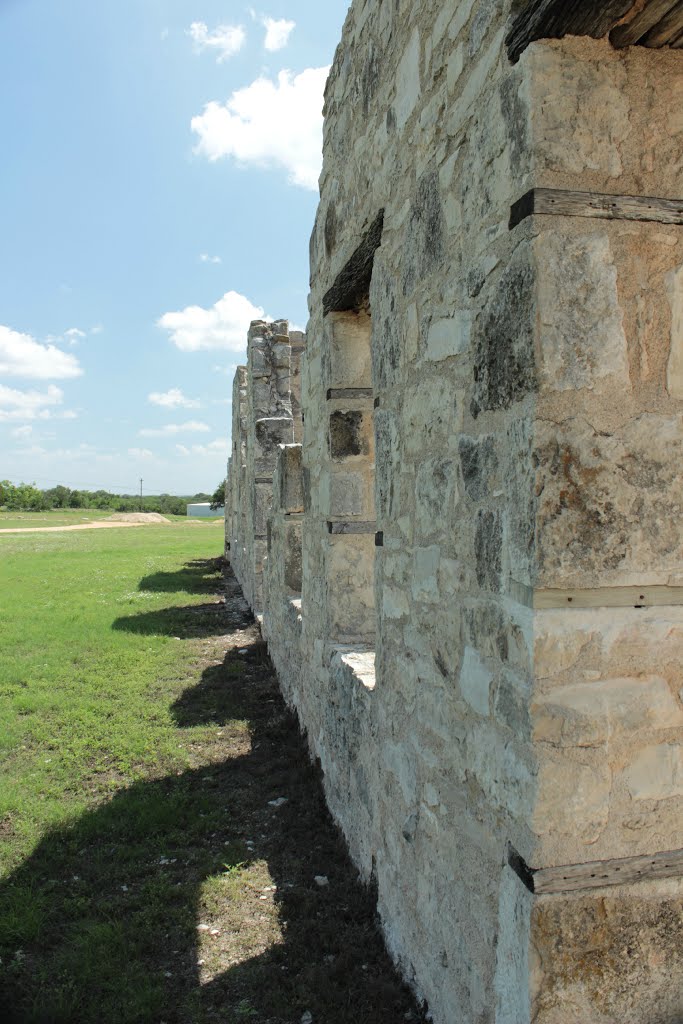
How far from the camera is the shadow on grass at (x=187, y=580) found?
544 inches

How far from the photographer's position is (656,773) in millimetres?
1740

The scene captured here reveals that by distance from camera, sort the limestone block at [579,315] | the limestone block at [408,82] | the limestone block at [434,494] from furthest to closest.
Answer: the limestone block at [408,82] < the limestone block at [434,494] < the limestone block at [579,315]

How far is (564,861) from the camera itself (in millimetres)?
1705

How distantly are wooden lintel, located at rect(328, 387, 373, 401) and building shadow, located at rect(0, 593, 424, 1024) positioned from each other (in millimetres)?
2346

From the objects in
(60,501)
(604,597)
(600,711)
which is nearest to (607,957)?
(600,711)

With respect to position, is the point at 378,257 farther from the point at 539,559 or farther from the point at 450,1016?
the point at 450,1016

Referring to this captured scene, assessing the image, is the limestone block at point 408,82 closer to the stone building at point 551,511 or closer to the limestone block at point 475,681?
the stone building at point 551,511

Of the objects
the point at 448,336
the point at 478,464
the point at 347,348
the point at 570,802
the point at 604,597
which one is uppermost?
the point at 347,348

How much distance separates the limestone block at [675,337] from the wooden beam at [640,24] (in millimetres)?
529

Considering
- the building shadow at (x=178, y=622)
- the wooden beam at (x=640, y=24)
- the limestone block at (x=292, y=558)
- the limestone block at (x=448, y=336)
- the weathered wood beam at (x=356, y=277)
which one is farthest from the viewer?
the building shadow at (x=178, y=622)

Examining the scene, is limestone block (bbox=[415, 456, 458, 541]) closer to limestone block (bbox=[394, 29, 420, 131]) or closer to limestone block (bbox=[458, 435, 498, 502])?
limestone block (bbox=[458, 435, 498, 502])

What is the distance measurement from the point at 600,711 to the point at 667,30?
1.54 metres

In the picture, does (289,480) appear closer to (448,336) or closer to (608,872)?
(448,336)

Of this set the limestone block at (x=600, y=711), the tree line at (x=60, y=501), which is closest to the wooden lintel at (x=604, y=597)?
the limestone block at (x=600, y=711)
